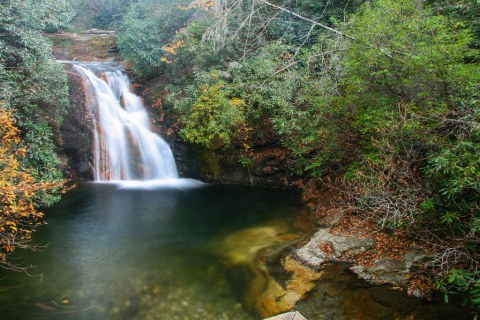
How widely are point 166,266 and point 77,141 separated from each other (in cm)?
831

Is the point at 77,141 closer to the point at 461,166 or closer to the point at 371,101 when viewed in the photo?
the point at 371,101

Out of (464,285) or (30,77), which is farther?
(30,77)

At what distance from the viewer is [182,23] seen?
14719 millimetres

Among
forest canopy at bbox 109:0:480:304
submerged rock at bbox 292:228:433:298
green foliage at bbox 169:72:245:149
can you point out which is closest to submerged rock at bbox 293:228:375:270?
submerged rock at bbox 292:228:433:298

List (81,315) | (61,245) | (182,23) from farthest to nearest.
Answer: (182,23) < (61,245) < (81,315)

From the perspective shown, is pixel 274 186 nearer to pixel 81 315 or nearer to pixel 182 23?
pixel 81 315

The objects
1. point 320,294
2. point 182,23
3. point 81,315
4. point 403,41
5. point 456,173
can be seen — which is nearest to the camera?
point 456,173

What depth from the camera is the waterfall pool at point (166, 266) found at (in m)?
4.94

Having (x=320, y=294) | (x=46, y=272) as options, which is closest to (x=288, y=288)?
(x=320, y=294)

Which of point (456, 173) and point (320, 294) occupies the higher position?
point (456, 173)

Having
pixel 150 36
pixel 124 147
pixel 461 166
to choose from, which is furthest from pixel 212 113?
pixel 461 166

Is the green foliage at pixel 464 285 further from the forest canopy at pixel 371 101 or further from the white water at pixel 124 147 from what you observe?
the white water at pixel 124 147

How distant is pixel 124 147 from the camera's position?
504 inches

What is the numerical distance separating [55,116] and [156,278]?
7665 mm
